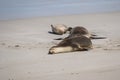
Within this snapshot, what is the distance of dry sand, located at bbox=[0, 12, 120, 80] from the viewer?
5348 millimetres

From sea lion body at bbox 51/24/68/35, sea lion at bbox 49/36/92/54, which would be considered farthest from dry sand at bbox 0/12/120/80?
sea lion body at bbox 51/24/68/35

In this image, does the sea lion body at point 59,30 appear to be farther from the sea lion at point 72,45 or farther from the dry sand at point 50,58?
the sea lion at point 72,45

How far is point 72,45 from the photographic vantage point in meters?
6.85

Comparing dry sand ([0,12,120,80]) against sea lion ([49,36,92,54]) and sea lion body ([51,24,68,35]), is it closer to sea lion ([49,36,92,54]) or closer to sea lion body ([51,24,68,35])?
sea lion ([49,36,92,54])

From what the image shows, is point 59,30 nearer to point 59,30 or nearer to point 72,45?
point 59,30

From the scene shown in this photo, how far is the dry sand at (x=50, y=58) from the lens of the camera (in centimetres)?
535

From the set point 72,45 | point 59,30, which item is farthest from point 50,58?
point 59,30

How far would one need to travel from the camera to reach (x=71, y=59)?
6.26 m

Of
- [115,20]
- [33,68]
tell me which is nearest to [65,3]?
[115,20]

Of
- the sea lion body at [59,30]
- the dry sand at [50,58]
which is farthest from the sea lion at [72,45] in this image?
the sea lion body at [59,30]

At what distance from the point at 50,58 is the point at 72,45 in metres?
0.64

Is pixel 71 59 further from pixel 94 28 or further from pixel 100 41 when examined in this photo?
pixel 94 28

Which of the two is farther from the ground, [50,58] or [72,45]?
[72,45]

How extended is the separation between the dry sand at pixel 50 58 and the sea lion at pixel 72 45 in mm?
137
